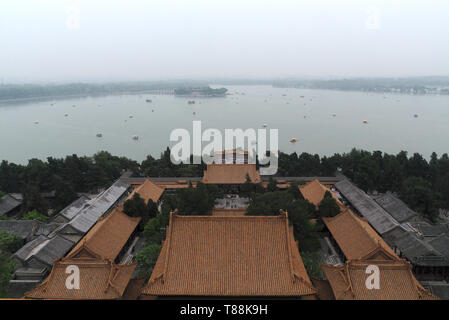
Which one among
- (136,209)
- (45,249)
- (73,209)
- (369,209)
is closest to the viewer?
(45,249)

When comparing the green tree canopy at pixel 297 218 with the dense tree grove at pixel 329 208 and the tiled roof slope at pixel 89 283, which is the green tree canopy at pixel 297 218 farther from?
the tiled roof slope at pixel 89 283

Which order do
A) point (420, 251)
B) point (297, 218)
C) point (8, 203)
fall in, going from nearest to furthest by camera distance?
point (420, 251) → point (297, 218) → point (8, 203)

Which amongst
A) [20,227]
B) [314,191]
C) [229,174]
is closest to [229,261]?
[314,191]

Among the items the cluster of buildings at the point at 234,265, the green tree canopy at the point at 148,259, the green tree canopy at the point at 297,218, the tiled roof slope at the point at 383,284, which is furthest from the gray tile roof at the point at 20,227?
the tiled roof slope at the point at 383,284

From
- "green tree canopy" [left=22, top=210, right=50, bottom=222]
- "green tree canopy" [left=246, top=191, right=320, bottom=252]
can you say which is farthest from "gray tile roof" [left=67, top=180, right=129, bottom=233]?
"green tree canopy" [left=246, top=191, right=320, bottom=252]

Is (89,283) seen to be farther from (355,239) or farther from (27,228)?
(355,239)
